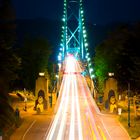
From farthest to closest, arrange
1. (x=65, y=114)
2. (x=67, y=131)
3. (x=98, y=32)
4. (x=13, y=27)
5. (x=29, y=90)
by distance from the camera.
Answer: (x=98, y=32) → (x=29, y=90) → (x=65, y=114) → (x=13, y=27) → (x=67, y=131)

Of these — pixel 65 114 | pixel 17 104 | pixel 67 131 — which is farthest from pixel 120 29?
pixel 67 131

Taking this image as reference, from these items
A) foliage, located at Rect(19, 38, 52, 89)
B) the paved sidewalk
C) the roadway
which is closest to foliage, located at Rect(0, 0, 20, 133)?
the paved sidewalk

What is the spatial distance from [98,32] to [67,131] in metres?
151

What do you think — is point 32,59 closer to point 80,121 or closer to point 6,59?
point 80,121

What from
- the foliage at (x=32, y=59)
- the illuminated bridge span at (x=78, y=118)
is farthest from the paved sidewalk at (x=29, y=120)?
the foliage at (x=32, y=59)

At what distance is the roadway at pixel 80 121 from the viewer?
4668cm

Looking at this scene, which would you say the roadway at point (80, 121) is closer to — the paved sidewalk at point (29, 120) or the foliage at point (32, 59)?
the paved sidewalk at point (29, 120)

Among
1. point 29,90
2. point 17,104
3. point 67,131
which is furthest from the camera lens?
point 29,90

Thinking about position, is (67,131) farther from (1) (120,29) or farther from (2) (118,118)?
(1) (120,29)

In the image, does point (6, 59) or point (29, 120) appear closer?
point (6, 59)

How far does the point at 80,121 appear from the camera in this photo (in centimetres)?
5769

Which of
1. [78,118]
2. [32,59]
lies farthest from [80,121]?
[32,59]

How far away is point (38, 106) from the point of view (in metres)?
67.8

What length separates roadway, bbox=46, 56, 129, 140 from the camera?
46684 mm
